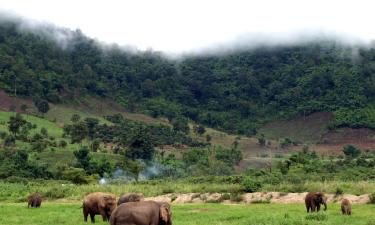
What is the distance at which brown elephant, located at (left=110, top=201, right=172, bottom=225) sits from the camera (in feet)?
60.1

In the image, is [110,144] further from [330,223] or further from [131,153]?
[330,223]

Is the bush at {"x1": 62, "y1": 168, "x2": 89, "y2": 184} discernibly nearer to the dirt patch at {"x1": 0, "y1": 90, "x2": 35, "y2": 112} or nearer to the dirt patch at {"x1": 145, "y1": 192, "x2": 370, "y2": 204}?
the dirt patch at {"x1": 145, "y1": 192, "x2": 370, "y2": 204}

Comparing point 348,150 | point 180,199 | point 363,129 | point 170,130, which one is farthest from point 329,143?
point 180,199

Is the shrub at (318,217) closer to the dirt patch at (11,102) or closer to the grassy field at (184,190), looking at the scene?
the grassy field at (184,190)

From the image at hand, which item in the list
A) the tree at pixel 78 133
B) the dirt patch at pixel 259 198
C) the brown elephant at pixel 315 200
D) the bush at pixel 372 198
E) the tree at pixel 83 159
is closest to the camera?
the brown elephant at pixel 315 200

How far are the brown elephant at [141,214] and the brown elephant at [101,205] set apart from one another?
7446mm

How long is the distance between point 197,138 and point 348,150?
48.5 meters

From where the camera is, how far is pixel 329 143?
165 meters

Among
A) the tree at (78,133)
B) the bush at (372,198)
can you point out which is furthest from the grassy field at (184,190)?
the tree at (78,133)

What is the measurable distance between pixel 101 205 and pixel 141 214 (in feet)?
26.9

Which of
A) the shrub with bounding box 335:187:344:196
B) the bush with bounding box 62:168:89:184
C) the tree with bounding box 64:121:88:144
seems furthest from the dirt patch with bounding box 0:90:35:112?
the shrub with bounding box 335:187:344:196

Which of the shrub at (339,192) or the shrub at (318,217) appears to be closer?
the shrub at (318,217)

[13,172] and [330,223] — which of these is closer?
[330,223]

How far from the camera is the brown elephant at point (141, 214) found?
60.1ft
